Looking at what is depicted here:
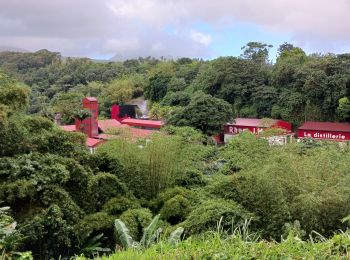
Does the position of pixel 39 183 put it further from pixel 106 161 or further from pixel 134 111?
pixel 134 111

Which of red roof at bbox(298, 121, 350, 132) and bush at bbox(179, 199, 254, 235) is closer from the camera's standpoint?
bush at bbox(179, 199, 254, 235)

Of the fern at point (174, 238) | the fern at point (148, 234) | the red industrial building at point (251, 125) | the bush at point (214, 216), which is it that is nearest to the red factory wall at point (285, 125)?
the red industrial building at point (251, 125)

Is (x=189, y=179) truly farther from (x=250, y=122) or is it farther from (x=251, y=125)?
(x=250, y=122)

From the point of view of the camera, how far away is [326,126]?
30703 mm

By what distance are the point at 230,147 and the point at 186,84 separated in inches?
1122

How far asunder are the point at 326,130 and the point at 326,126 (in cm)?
46

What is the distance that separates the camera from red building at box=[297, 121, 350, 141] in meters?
29.9

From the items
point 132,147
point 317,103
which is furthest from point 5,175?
point 317,103

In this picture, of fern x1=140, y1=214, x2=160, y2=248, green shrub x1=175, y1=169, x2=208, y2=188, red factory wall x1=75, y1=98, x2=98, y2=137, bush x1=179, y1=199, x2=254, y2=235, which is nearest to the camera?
fern x1=140, y1=214, x2=160, y2=248

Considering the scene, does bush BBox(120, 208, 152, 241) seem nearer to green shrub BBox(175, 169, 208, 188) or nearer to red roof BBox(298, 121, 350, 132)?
green shrub BBox(175, 169, 208, 188)

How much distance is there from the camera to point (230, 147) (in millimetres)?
15172

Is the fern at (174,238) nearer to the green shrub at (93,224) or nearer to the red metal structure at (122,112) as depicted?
the green shrub at (93,224)

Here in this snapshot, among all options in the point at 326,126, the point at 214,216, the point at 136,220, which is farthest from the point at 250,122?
the point at 214,216

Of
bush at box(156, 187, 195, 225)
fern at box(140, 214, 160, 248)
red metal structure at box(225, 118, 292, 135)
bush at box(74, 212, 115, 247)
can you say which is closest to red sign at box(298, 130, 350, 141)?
red metal structure at box(225, 118, 292, 135)
